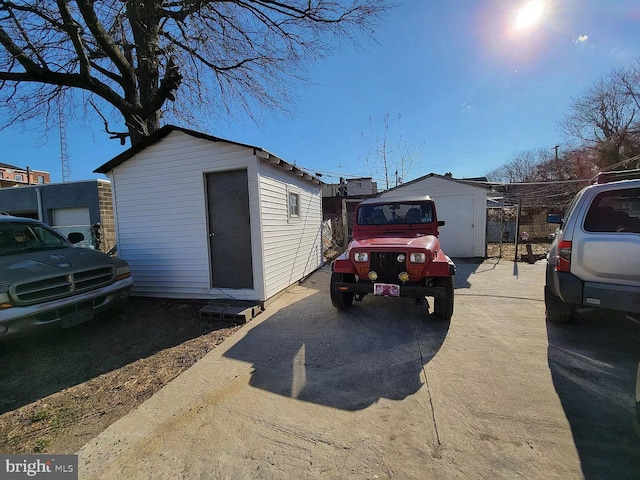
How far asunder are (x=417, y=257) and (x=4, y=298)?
16.3 ft

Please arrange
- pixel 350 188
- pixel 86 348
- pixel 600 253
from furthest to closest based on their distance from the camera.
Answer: pixel 350 188, pixel 86 348, pixel 600 253

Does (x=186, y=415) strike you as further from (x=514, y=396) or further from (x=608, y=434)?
(x=608, y=434)

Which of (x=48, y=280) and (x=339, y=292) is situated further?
(x=339, y=292)

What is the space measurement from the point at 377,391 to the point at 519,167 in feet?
138

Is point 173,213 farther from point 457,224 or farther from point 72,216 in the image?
point 72,216

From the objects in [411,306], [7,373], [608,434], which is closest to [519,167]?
[411,306]

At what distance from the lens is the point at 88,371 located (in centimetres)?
321

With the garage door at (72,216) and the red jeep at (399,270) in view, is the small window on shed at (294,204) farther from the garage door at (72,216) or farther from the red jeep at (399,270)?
the garage door at (72,216)

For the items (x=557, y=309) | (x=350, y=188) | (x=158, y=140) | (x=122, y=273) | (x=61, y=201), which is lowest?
(x=557, y=309)

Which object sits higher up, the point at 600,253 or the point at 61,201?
the point at 61,201

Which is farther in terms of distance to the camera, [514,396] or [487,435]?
[514,396]

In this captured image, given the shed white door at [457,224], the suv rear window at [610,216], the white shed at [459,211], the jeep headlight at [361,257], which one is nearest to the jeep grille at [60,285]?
the jeep headlight at [361,257]

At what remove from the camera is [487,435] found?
6.68ft

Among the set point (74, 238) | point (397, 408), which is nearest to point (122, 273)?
point (74, 238)
